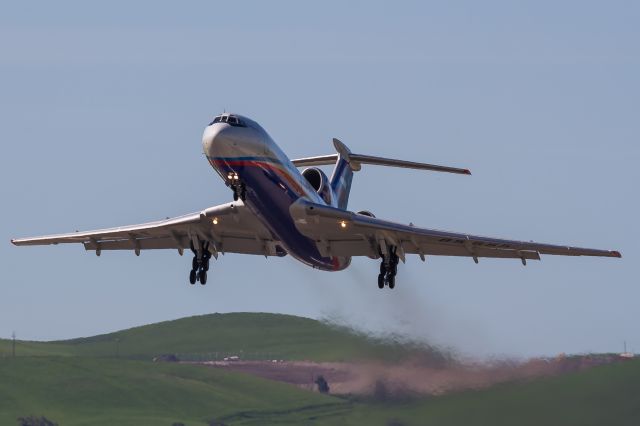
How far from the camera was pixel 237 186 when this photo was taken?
47062 millimetres

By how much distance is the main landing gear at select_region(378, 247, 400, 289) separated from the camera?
5216cm

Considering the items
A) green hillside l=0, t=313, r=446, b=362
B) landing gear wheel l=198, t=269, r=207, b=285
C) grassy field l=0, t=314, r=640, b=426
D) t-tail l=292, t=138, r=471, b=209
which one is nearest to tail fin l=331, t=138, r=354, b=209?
t-tail l=292, t=138, r=471, b=209

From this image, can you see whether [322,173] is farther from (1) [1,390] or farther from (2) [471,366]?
(1) [1,390]

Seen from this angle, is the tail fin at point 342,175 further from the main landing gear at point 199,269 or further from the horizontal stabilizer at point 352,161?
the main landing gear at point 199,269

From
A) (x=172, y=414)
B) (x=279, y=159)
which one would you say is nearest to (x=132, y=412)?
(x=172, y=414)

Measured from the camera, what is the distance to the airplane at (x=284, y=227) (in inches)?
1853

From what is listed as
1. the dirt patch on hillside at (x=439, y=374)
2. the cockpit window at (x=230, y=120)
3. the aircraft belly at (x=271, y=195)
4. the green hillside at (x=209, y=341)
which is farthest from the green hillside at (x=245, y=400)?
the cockpit window at (x=230, y=120)

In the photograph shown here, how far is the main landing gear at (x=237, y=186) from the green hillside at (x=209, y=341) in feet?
117

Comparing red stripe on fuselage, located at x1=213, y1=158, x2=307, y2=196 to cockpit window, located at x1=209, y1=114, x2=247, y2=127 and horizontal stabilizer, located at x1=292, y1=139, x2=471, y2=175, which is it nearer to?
cockpit window, located at x1=209, y1=114, x2=247, y2=127

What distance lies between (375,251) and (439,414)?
6625 millimetres

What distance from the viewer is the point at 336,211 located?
4978 centimetres

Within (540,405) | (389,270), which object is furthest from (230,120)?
(540,405)

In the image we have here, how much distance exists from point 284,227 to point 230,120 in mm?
4130

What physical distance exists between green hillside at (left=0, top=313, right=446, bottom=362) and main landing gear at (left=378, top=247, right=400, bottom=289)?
30.0m
